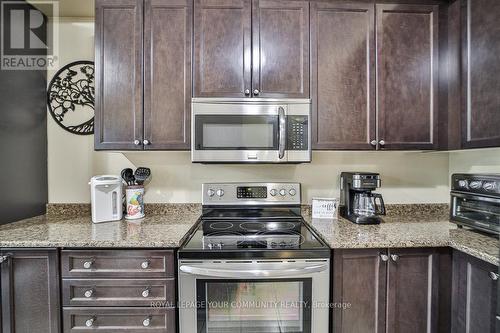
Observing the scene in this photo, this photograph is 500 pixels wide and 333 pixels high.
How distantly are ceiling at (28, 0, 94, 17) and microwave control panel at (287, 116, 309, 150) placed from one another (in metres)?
1.61

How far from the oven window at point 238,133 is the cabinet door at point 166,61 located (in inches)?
8.0

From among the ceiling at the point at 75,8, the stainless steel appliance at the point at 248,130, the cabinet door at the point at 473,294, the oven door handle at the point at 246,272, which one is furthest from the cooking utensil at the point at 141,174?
the cabinet door at the point at 473,294

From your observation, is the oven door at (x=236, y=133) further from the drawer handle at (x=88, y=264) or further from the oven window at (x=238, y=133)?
the drawer handle at (x=88, y=264)

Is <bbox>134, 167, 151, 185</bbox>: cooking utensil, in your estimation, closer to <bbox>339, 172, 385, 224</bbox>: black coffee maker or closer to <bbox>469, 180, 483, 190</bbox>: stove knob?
<bbox>339, 172, 385, 224</bbox>: black coffee maker

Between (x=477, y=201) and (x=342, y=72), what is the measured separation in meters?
1.07

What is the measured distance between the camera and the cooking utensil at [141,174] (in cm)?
181

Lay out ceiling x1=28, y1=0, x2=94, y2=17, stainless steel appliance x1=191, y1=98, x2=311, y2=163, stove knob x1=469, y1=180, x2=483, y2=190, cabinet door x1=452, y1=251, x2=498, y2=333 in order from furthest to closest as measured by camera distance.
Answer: ceiling x1=28, y1=0, x2=94, y2=17 < stainless steel appliance x1=191, y1=98, x2=311, y2=163 < stove knob x1=469, y1=180, x2=483, y2=190 < cabinet door x1=452, y1=251, x2=498, y2=333

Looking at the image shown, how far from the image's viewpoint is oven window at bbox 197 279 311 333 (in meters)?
1.22

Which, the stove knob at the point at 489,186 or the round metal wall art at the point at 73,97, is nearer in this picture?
the stove knob at the point at 489,186

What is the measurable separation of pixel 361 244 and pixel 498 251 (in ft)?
1.86

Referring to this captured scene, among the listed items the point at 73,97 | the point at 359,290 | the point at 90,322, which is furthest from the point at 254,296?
the point at 73,97

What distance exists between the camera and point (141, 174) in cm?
181

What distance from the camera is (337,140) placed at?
1.57 metres

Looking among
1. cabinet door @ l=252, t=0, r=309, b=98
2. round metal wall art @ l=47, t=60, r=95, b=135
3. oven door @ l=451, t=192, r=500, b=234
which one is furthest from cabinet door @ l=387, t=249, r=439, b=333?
round metal wall art @ l=47, t=60, r=95, b=135
